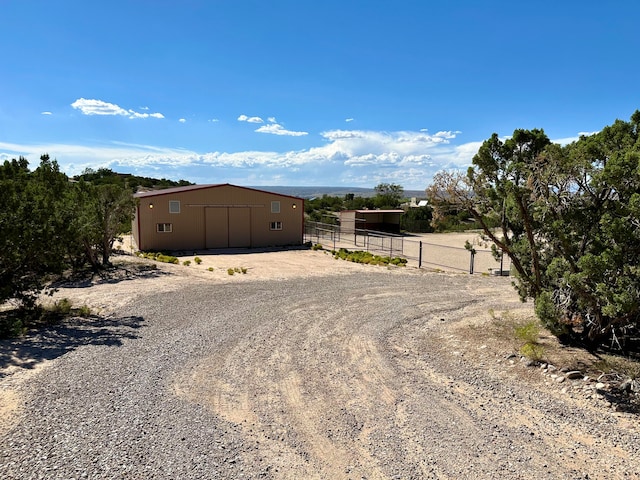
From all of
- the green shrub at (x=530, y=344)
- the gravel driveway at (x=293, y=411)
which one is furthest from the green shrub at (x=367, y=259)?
the green shrub at (x=530, y=344)

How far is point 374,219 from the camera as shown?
122 ft

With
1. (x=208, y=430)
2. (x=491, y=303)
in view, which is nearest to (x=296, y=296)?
(x=491, y=303)

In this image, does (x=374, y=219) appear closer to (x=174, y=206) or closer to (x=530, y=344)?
(x=174, y=206)

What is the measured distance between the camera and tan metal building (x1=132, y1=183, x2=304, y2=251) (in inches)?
834

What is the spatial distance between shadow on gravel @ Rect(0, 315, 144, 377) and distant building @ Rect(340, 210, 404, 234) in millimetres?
26332

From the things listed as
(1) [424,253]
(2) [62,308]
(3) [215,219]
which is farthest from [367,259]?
(2) [62,308]

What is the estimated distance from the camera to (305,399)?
18.1 ft

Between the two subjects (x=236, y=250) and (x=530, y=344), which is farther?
(x=236, y=250)

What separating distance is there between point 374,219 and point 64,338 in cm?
3092

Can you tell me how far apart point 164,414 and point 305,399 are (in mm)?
1639

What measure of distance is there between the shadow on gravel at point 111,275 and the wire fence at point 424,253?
10.1 m

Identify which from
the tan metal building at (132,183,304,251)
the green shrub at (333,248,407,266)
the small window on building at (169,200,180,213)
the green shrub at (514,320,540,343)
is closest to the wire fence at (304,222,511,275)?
the green shrub at (333,248,407,266)

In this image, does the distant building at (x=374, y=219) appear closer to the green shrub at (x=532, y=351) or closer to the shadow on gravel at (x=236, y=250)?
the shadow on gravel at (x=236, y=250)

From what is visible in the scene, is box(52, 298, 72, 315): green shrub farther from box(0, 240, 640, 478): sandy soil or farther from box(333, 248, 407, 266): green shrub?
box(333, 248, 407, 266): green shrub
